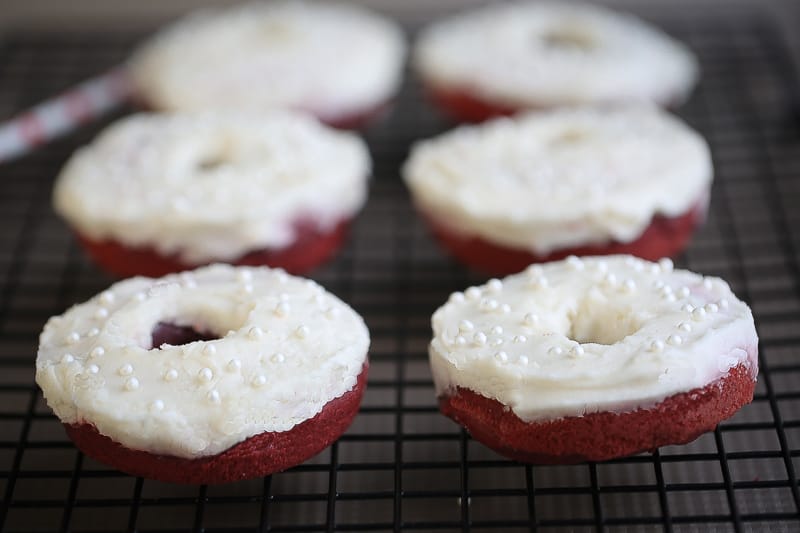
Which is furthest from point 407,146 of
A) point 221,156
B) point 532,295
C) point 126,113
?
point 532,295

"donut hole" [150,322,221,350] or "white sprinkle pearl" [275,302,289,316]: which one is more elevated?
"white sprinkle pearl" [275,302,289,316]

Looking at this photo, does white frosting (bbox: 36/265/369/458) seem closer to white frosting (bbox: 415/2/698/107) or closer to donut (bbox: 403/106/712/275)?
donut (bbox: 403/106/712/275)

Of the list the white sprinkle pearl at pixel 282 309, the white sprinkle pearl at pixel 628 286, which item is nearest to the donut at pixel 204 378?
the white sprinkle pearl at pixel 282 309

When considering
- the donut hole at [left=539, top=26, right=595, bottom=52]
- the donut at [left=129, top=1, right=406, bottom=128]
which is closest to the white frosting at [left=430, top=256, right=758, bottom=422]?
the donut at [left=129, top=1, right=406, bottom=128]

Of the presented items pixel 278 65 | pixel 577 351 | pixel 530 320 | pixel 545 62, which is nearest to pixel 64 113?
pixel 278 65

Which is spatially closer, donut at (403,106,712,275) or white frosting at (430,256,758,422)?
white frosting at (430,256,758,422)

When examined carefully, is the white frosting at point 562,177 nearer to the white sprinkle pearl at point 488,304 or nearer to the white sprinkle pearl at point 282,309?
the white sprinkle pearl at point 488,304

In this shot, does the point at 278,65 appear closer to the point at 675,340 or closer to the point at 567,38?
the point at 567,38
